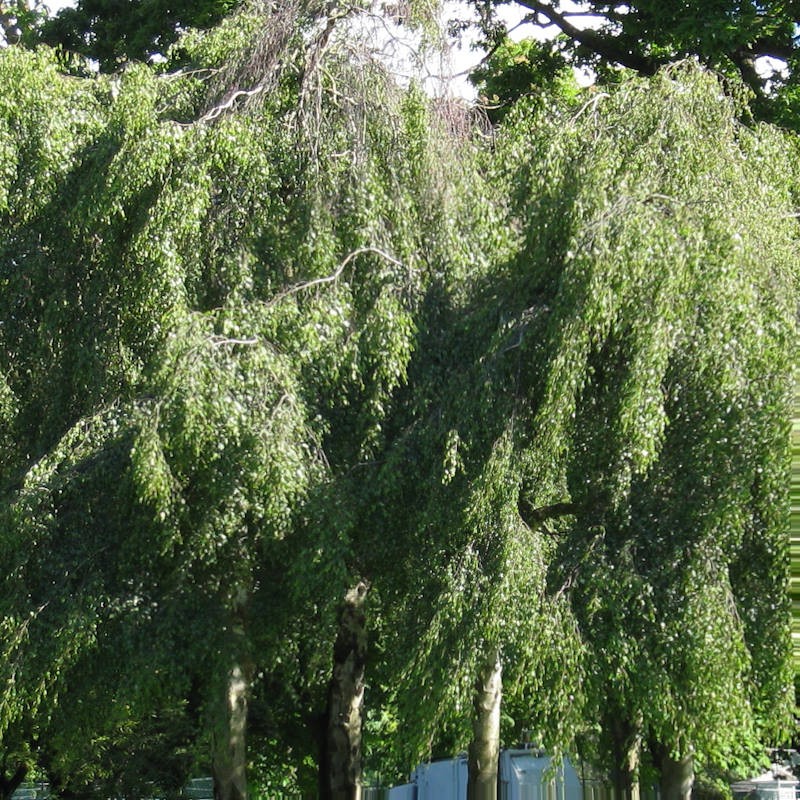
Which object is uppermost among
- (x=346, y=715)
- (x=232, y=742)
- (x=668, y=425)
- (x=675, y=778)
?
(x=668, y=425)

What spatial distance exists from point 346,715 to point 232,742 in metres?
2.42

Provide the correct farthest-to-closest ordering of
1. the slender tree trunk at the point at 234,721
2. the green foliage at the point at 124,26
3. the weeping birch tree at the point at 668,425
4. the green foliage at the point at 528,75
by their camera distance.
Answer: the green foliage at the point at 528,75, the green foliage at the point at 124,26, the slender tree trunk at the point at 234,721, the weeping birch tree at the point at 668,425

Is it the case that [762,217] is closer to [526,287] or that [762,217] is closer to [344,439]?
[526,287]

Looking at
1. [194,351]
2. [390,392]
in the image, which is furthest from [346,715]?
[194,351]

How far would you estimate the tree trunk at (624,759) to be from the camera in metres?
16.0

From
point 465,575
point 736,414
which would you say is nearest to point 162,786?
point 465,575

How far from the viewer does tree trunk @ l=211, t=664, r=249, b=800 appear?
11.0 meters

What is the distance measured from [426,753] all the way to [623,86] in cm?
575

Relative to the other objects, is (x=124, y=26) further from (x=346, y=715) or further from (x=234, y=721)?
(x=234, y=721)

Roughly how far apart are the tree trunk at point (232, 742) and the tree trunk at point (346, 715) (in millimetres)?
1707

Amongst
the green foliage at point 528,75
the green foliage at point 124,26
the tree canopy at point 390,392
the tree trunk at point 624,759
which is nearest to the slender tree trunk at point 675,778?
the tree trunk at point 624,759

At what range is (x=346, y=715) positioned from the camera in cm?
1416

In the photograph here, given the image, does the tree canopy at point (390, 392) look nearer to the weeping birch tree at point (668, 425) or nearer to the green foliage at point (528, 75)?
the weeping birch tree at point (668, 425)

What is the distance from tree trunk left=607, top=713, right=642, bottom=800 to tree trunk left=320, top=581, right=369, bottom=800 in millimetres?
3134
